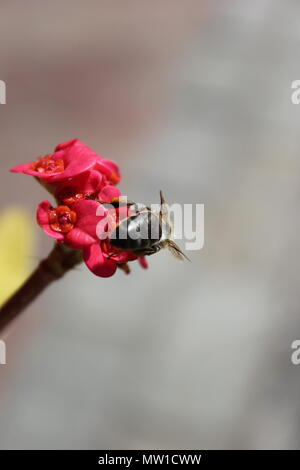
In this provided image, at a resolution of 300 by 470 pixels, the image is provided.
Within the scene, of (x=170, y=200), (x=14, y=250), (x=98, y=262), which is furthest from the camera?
(x=170, y=200)

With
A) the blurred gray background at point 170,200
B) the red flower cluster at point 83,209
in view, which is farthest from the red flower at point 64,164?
the blurred gray background at point 170,200

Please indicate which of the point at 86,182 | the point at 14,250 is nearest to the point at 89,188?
the point at 86,182

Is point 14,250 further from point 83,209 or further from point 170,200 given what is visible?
point 170,200

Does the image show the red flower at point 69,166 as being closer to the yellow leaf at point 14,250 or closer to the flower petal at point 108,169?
the flower petal at point 108,169

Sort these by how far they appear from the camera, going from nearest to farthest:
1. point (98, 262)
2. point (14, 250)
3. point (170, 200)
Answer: point (98, 262), point (14, 250), point (170, 200)

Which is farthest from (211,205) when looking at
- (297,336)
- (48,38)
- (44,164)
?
(44,164)

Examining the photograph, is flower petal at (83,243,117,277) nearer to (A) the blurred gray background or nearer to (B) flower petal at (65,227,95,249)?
(B) flower petal at (65,227,95,249)
